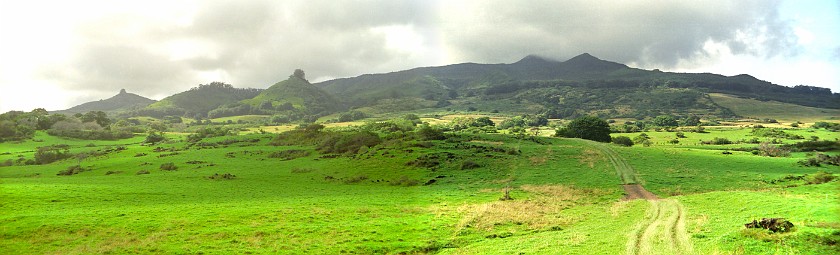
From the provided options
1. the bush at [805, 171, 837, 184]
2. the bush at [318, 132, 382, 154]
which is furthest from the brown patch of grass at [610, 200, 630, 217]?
the bush at [318, 132, 382, 154]

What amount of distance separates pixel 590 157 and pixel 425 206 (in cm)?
5242

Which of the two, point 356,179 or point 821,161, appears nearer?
point 821,161

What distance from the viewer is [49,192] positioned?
56.4 m

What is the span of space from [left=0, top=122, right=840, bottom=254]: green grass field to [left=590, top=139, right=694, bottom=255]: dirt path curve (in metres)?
0.70

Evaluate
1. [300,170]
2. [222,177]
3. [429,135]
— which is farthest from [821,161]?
[222,177]

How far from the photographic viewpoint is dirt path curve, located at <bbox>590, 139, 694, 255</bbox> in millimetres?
29155

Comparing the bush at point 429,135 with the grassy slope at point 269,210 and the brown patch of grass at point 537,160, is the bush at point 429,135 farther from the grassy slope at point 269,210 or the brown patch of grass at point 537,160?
the brown patch of grass at point 537,160

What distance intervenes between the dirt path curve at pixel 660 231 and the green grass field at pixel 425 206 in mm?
698

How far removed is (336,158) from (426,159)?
28529mm

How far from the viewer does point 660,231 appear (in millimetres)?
34625

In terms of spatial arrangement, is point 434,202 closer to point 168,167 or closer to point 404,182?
point 404,182

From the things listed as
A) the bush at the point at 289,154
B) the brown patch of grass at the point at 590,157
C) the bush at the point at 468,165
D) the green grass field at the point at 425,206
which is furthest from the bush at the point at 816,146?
the bush at the point at 289,154

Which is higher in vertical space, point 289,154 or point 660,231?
point 289,154

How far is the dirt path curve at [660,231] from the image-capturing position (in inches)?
1148
